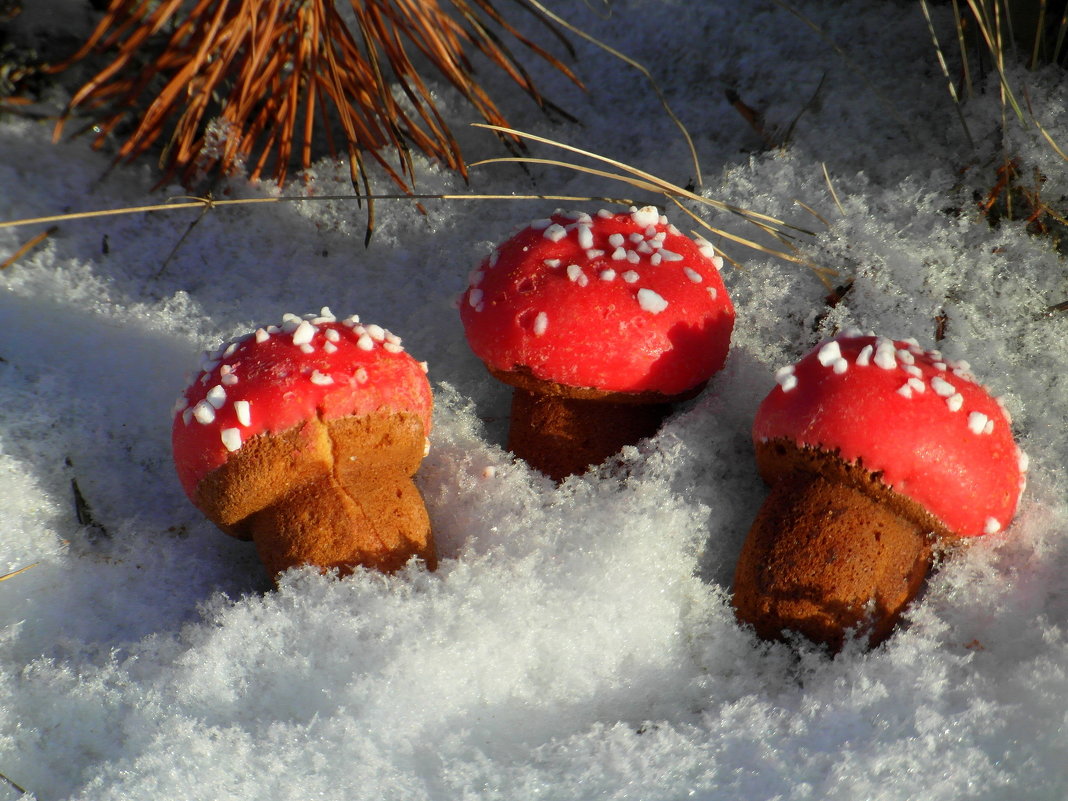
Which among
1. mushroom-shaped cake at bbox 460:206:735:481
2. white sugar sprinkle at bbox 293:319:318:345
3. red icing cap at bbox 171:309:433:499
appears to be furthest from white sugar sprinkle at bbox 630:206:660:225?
white sugar sprinkle at bbox 293:319:318:345

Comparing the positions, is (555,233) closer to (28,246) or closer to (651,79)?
(651,79)

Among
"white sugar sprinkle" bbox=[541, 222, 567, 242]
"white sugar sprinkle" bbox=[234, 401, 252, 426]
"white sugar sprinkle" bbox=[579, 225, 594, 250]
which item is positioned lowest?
"white sugar sprinkle" bbox=[234, 401, 252, 426]

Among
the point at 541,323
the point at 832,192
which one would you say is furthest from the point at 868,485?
the point at 832,192

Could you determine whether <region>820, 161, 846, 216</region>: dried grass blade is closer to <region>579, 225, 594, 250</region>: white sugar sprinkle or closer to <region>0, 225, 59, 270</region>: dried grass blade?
<region>579, 225, 594, 250</region>: white sugar sprinkle

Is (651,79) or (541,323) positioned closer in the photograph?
(541,323)

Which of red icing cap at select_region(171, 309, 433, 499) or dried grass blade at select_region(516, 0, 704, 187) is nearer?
red icing cap at select_region(171, 309, 433, 499)

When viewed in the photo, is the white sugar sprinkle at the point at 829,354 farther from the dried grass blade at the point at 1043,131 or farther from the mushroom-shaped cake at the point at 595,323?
the dried grass blade at the point at 1043,131

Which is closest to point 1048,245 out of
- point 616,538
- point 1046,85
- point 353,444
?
point 1046,85
